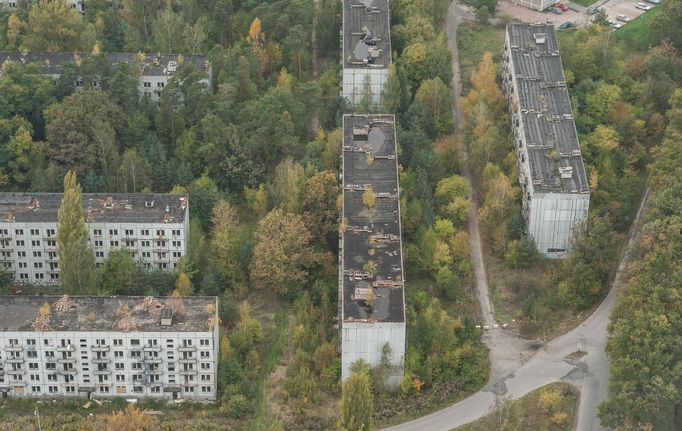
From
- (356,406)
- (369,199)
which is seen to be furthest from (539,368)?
(369,199)

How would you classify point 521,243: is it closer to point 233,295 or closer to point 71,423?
point 233,295

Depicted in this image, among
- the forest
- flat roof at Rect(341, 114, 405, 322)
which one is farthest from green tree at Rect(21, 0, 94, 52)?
flat roof at Rect(341, 114, 405, 322)

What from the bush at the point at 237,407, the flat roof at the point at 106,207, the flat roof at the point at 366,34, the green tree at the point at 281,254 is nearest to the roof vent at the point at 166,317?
the bush at the point at 237,407

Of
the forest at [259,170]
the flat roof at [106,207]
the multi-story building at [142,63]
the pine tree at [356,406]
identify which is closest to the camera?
the pine tree at [356,406]

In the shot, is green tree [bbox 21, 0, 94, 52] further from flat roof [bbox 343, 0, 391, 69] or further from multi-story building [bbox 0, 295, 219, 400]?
multi-story building [bbox 0, 295, 219, 400]

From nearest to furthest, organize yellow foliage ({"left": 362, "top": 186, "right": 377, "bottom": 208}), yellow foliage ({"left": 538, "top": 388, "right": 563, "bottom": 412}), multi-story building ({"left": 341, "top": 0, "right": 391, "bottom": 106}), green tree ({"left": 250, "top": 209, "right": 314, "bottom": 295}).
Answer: yellow foliage ({"left": 538, "top": 388, "right": 563, "bottom": 412}) < green tree ({"left": 250, "top": 209, "right": 314, "bottom": 295}) < yellow foliage ({"left": 362, "top": 186, "right": 377, "bottom": 208}) < multi-story building ({"left": 341, "top": 0, "right": 391, "bottom": 106})

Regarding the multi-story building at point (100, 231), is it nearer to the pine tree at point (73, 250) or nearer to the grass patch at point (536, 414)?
the pine tree at point (73, 250)

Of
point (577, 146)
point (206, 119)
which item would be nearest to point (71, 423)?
point (206, 119)
